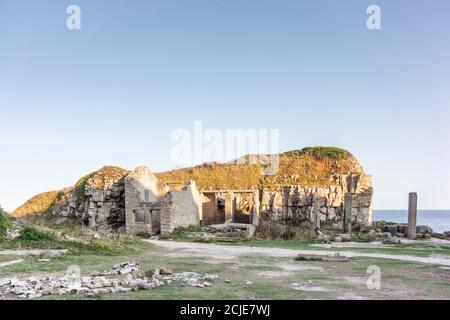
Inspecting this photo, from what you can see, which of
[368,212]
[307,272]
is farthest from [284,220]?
[307,272]

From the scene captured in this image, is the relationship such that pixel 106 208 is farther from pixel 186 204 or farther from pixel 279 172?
pixel 279 172

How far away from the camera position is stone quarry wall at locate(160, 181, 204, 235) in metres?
28.4

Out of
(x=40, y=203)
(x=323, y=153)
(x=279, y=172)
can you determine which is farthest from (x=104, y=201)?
Result: (x=323, y=153)

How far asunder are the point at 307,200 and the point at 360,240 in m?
12.5

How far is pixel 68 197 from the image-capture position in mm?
39406

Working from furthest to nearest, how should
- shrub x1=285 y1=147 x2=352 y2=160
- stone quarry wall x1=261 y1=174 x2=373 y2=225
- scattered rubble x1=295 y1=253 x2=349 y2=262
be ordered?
shrub x1=285 y1=147 x2=352 y2=160 < stone quarry wall x1=261 y1=174 x2=373 y2=225 < scattered rubble x1=295 y1=253 x2=349 y2=262

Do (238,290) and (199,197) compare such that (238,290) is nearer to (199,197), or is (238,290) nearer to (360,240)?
(360,240)

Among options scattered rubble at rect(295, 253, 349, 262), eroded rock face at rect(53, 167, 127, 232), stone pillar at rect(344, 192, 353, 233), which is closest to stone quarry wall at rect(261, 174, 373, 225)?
stone pillar at rect(344, 192, 353, 233)

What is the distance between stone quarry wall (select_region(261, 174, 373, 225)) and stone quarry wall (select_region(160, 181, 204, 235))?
8.20 metres

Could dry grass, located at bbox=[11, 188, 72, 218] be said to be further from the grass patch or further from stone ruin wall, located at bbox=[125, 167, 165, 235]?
the grass patch

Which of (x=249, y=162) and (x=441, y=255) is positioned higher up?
(x=249, y=162)

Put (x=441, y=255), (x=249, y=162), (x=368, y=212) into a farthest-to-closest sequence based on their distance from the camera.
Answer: (x=249, y=162) → (x=368, y=212) → (x=441, y=255)

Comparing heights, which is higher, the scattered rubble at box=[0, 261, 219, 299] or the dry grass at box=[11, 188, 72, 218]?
the scattered rubble at box=[0, 261, 219, 299]

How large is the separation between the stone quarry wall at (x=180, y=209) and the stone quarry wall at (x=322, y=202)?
820 cm
